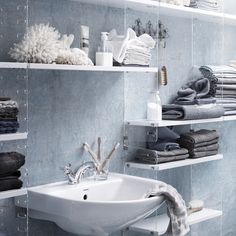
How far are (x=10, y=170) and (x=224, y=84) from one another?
174cm

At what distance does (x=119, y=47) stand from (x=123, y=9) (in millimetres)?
322

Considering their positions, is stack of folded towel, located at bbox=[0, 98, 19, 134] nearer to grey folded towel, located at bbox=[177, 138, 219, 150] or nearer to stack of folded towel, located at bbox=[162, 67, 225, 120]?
stack of folded towel, located at bbox=[162, 67, 225, 120]

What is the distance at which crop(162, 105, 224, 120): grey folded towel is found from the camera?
2.98m

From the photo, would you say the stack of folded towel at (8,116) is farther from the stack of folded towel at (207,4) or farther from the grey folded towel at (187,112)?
the stack of folded towel at (207,4)

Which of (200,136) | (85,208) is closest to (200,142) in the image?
(200,136)

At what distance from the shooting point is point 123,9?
2.86 m

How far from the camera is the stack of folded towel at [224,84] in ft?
10.7

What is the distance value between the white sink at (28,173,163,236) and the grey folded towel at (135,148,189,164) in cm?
30

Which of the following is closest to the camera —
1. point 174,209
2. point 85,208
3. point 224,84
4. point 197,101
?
point 85,208

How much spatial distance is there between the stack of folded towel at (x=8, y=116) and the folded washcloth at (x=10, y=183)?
0.64 feet

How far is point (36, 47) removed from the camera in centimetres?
219

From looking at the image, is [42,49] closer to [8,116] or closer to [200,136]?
[8,116]

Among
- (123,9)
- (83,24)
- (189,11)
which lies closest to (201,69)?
(189,11)

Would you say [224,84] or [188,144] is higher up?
[224,84]
